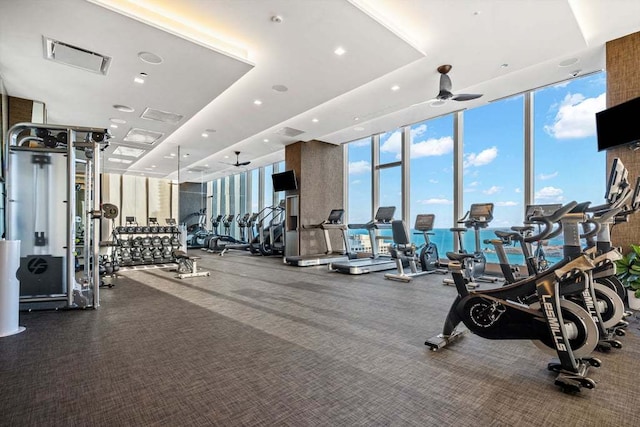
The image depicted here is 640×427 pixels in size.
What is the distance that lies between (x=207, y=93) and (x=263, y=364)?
15.3 ft

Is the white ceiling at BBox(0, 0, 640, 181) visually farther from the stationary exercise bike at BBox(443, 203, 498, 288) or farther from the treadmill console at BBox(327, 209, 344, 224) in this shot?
the treadmill console at BBox(327, 209, 344, 224)

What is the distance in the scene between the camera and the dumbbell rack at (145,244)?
7.80 meters

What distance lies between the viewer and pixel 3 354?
2518mm

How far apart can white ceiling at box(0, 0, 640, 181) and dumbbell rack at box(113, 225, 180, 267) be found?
275cm

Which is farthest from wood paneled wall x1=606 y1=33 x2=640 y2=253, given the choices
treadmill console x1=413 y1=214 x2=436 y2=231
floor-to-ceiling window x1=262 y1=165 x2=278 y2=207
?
floor-to-ceiling window x1=262 y1=165 x2=278 y2=207

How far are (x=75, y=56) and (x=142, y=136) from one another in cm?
411

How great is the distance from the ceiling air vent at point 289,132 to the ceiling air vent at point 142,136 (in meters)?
2.94

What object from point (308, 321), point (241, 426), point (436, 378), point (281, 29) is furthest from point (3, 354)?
point (281, 29)

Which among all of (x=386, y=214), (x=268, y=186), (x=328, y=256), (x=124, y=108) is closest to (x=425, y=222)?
(x=386, y=214)

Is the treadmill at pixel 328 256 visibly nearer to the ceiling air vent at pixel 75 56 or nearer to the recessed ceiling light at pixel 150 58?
the recessed ceiling light at pixel 150 58

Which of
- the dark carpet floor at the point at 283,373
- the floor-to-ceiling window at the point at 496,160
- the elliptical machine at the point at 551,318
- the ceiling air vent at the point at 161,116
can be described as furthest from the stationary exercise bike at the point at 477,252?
the ceiling air vent at the point at 161,116

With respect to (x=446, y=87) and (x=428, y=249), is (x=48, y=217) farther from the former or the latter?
(x=428, y=249)

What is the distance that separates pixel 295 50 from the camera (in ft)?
13.8

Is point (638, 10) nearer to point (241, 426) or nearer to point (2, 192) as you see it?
point (241, 426)
